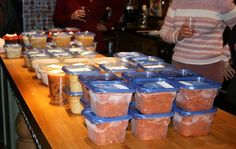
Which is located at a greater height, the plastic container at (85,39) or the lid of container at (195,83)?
the plastic container at (85,39)

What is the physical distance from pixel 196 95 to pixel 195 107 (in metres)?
0.05

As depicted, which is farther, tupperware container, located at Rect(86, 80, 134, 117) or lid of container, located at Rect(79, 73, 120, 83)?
lid of container, located at Rect(79, 73, 120, 83)

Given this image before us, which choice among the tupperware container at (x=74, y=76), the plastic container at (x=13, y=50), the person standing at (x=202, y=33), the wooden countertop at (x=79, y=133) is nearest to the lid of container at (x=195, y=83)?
the wooden countertop at (x=79, y=133)

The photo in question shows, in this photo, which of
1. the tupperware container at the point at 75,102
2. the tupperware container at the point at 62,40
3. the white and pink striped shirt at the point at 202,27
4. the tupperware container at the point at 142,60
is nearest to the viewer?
the tupperware container at the point at 75,102

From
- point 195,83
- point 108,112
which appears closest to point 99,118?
point 108,112

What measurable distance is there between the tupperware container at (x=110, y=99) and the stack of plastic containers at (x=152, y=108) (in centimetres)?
5

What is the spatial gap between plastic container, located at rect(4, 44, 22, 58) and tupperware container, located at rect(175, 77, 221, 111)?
6.34 feet

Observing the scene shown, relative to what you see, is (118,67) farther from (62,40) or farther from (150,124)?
(62,40)

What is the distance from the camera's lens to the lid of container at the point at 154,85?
4.48 ft

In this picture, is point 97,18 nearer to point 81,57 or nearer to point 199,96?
point 81,57

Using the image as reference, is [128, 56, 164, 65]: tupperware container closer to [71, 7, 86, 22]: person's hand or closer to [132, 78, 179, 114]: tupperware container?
[132, 78, 179, 114]: tupperware container

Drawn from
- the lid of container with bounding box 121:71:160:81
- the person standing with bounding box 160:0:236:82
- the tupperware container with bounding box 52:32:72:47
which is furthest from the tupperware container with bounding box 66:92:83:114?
the tupperware container with bounding box 52:32:72:47

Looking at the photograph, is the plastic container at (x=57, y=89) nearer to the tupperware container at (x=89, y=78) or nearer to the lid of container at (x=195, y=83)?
the tupperware container at (x=89, y=78)

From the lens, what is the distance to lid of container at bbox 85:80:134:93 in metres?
1.33
